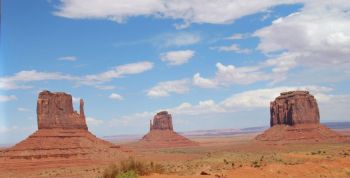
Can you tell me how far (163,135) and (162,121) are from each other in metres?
5.13

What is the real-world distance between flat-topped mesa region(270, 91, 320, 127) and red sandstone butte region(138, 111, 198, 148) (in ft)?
140

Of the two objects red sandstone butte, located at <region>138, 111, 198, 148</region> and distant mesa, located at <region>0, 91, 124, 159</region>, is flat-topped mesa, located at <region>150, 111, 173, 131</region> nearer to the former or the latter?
red sandstone butte, located at <region>138, 111, 198, 148</region>

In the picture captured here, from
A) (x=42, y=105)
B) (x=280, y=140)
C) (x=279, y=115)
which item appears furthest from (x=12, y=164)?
(x=279, y=115)

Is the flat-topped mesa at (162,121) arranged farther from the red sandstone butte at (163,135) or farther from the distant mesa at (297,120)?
the distant mesa at (297,120)

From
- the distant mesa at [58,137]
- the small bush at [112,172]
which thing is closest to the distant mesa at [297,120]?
the distant mesa at [58,137]

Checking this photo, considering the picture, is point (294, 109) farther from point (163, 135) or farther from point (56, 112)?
point (56, 112)

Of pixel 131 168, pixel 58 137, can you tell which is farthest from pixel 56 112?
pixel 131 168

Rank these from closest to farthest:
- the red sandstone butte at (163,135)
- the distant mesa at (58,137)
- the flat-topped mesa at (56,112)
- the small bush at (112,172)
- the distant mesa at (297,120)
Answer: the small bush at (112,172), the distant mesa at (58,137), the flat-topped mesa at (56,112), the distant mesa at (297,120), the red sandstone butte at (163,135)

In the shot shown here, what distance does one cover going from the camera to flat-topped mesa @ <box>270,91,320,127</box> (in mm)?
129625

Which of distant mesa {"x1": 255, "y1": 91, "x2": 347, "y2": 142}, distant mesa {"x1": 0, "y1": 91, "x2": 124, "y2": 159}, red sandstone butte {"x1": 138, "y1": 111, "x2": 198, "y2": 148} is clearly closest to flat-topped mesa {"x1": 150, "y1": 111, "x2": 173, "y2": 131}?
red sandstone butte {"x1": 138, "y1": 111, "x2": 198, "y2": 148}

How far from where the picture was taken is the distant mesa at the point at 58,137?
85438 mm

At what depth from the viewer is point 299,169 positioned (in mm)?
36438

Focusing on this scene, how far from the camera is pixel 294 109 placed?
12875cm

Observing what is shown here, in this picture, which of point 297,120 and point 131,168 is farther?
point 297,120
